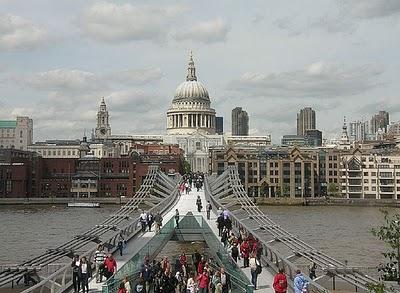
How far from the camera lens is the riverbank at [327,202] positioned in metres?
58.9

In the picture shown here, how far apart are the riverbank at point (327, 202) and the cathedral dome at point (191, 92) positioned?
4624 centimetres

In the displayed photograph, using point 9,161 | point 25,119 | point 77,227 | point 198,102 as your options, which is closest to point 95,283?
point 77,227

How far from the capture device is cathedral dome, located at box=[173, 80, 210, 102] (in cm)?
10722

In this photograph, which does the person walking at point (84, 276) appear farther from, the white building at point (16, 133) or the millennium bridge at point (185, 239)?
the white building at point (16, 133)

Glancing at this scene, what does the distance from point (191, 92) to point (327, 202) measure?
5021cm

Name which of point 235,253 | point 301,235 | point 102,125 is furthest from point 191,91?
point 235,253

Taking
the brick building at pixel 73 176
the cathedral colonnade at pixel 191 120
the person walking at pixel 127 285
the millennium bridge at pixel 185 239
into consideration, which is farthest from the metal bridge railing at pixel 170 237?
the cathedral colonnade at pixel 191 120

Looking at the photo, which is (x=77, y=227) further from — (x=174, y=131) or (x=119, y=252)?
(x=174, y=131)

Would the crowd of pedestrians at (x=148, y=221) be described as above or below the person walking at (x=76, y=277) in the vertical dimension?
above

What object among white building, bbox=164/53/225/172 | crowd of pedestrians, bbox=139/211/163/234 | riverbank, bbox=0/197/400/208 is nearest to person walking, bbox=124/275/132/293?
crowd of pedestrians, bbox=139/211/163/234

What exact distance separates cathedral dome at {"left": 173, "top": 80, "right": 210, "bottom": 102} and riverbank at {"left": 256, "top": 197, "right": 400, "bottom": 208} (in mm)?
46243

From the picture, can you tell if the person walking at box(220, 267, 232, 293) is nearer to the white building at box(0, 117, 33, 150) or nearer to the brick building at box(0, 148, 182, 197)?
the brick building at box(0, 148, 182, 197)

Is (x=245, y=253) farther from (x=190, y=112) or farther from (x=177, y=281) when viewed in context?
(x=190, y=112)

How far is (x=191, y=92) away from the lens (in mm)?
107562
